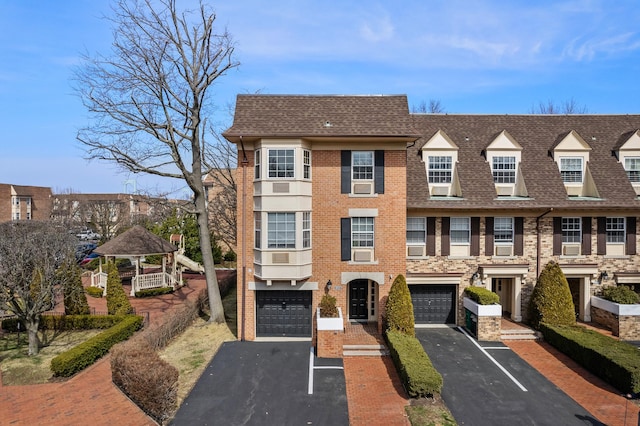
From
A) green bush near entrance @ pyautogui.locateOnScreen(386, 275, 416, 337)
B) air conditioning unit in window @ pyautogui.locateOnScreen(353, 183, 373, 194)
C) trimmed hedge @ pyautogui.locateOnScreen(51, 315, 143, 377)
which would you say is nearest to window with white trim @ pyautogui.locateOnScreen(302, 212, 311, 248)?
air conditioning unit in window @ pyautogui.locateOnScreen(353, 183, 373, 194)

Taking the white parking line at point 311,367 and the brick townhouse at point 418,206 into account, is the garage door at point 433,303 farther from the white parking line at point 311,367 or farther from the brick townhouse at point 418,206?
the white parking line at point 311,367

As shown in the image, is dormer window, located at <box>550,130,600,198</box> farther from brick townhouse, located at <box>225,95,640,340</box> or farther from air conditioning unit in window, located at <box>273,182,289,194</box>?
air conditioning unit in window, located at <box>273,182,289,194</box>

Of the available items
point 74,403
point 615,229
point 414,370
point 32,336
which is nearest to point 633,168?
point 615,229

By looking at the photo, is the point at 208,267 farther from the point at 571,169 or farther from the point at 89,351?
the point at 571,169

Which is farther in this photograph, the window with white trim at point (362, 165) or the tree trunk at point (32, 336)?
the window with white trim at point (362, 165)

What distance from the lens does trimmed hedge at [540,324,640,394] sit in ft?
38.3

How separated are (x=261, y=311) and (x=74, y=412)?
7.75 metres

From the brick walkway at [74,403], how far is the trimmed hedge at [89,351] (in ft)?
1.14

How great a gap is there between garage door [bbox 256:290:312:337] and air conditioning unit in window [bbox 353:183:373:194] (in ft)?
17.2

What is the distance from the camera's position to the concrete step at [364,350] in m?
14.6

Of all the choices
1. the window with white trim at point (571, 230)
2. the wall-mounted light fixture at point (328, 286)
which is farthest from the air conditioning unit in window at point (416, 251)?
the window with white trim at point (571, 230)

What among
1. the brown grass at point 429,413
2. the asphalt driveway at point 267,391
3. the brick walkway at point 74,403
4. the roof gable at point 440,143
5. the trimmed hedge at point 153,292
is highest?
the roof gable at point 440,143

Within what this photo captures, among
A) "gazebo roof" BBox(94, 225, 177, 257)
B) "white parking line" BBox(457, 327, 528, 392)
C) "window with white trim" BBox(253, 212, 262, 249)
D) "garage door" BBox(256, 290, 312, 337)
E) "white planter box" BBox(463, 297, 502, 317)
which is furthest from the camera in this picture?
"gazebo roof" BBox(94, 225, 177, 257)

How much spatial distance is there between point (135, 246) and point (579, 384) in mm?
25126
